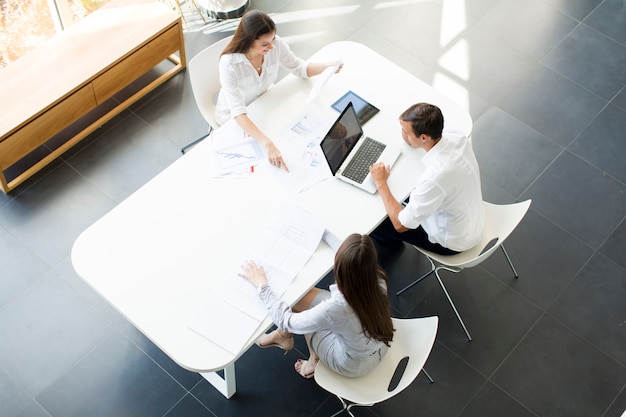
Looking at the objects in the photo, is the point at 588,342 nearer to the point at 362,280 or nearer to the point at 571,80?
the point at 362,280

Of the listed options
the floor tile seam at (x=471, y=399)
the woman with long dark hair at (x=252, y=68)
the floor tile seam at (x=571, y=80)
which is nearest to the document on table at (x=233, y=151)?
the woman with long dark hair at (x=252, y=68)

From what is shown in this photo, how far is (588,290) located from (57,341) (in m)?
2.87

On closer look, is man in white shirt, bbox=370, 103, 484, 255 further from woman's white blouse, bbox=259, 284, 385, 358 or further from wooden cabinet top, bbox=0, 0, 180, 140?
wooden cabinet top, bbox=0, 0, 180, 140

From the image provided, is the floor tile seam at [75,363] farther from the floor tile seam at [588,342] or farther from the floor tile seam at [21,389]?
the floor tile seam at [588,342]

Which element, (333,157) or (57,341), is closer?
(333,157)

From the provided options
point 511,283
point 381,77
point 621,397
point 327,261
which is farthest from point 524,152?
point 327,261

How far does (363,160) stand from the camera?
11.2ft

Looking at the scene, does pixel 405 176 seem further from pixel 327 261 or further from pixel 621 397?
pixel 621 397

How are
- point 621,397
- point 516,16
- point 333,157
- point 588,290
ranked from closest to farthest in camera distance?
point 333,157 < point 621,397 < point 588,290 < point 516,16

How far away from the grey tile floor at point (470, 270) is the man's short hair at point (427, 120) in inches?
13.0

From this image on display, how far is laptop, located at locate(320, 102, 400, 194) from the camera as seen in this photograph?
10.9 feet

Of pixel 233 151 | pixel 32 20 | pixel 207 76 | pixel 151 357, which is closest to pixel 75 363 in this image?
pixel 151 357

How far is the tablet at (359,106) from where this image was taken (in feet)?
11.8

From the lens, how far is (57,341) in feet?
12.1
